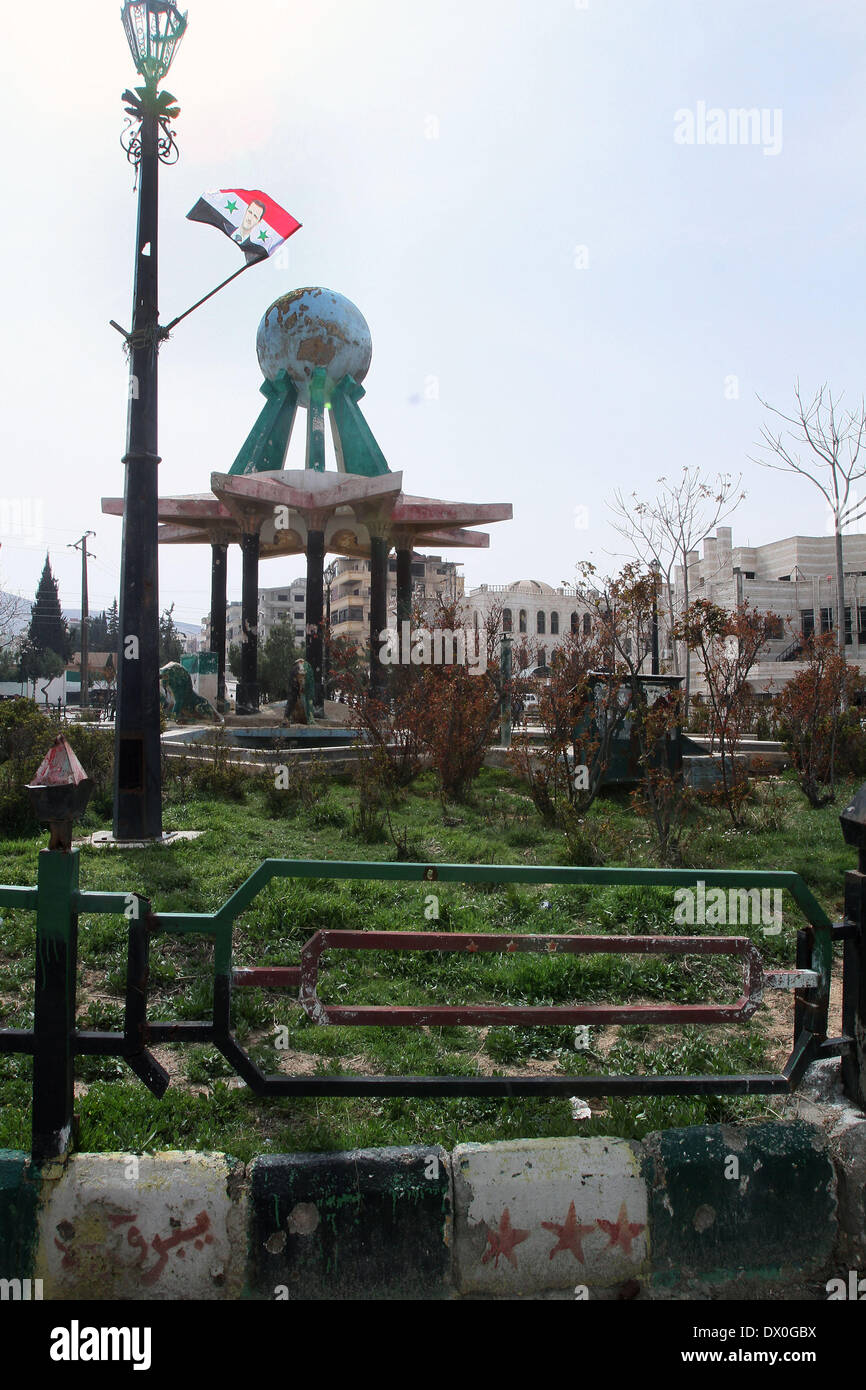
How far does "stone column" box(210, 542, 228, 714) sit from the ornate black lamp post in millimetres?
13760

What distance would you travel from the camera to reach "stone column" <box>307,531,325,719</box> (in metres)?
19.1

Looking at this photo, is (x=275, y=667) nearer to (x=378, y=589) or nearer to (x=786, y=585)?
(x=378, y=589)

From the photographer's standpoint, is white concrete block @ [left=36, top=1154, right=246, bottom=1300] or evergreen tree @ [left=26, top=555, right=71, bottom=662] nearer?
white concrete block @ [left=36, top=1154, right=246, bottom=1300]

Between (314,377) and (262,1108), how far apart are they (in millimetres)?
20650

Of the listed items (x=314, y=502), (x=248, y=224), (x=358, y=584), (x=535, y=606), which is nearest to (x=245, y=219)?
(x=248, y=224)

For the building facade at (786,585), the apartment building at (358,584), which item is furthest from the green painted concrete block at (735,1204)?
the apartment building at (358,584)

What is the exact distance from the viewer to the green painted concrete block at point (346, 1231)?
246 centimetres

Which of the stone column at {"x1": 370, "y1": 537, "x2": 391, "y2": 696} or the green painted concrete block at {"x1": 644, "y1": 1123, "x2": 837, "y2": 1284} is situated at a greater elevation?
the stone column at {"x1": 370, "y1": 537, "x2": 391, "y2": 696}

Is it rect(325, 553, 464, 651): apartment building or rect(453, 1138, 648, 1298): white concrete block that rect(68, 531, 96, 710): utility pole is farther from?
rect(453, 1138, 648, 1298): white concrete block

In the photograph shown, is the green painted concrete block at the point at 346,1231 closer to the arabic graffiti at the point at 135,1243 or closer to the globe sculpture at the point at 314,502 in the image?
the arabic graffiti at the point at 135,1243

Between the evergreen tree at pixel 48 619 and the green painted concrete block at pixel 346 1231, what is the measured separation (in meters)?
62.6

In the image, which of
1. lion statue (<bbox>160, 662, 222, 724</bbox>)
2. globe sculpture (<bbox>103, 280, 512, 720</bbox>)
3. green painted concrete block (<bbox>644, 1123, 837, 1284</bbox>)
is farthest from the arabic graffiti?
globe sculpture (<bbox>103, 280, 512, 720</bbox>)
